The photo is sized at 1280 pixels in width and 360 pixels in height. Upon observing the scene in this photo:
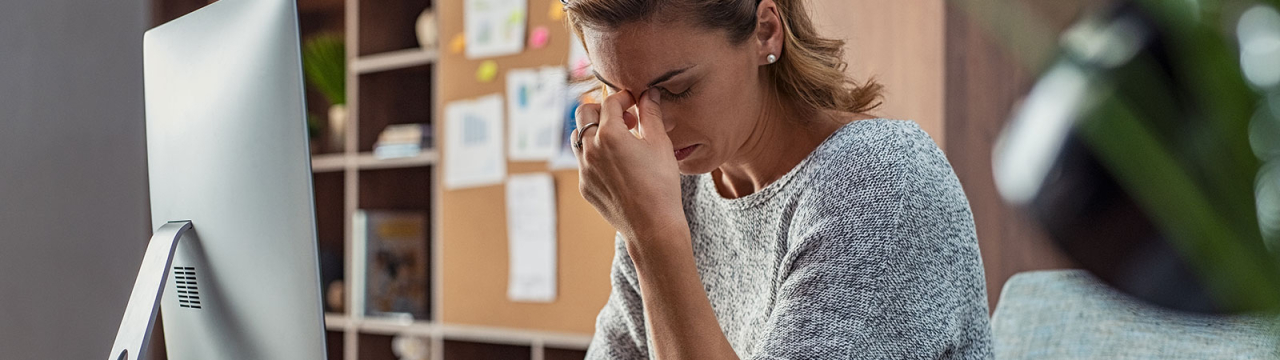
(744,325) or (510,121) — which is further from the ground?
(510,121)

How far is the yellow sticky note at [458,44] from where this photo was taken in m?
2.82

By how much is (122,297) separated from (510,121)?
1051 millimetres

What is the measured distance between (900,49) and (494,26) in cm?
124

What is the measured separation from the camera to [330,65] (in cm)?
338

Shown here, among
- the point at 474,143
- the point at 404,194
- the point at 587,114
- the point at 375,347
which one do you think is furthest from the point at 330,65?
the point at 587,114

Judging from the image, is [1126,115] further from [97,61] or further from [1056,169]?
[97,61]

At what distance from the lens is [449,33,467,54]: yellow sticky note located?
2.82 m

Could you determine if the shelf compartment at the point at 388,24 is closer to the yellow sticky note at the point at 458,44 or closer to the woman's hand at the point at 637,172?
the yellow sticky note at the point at 458,44

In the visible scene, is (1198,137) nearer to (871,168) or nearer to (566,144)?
(871,168)

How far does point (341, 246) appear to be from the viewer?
3514mm

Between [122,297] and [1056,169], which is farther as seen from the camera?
[122,297]

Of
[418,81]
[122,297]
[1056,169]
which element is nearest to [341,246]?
[418,81]

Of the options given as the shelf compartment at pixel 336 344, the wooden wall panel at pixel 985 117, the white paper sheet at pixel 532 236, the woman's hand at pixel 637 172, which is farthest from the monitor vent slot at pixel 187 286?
the shelf compartment at pixel 336 344

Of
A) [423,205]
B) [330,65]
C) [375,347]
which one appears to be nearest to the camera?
[375,347]
